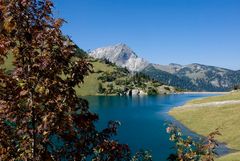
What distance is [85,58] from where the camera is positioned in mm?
15062

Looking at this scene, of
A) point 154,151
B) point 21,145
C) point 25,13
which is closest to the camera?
point 25,13

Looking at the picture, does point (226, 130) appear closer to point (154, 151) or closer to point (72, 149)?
point (154, 151)

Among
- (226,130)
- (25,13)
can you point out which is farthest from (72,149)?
(226,130)

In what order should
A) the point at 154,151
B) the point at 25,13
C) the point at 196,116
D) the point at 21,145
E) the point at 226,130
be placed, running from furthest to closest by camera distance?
the point at 196,116, the point at 226,130, the point at 154,151, the point at 21,145, the point at 25,13

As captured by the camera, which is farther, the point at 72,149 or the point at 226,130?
the point at 226,130

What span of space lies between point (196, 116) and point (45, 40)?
116 metres

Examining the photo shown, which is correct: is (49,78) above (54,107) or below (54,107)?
above

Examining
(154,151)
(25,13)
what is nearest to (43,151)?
(25,13)

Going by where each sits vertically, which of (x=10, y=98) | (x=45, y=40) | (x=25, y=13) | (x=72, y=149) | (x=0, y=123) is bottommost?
(x=72, y=149)

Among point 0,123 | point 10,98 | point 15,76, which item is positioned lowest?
point 0,123

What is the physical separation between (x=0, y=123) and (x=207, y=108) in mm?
122616

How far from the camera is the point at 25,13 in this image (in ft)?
45.3

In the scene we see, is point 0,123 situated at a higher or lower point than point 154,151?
higher

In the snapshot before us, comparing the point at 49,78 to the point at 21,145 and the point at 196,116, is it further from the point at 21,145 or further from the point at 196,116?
the point at 196,116
